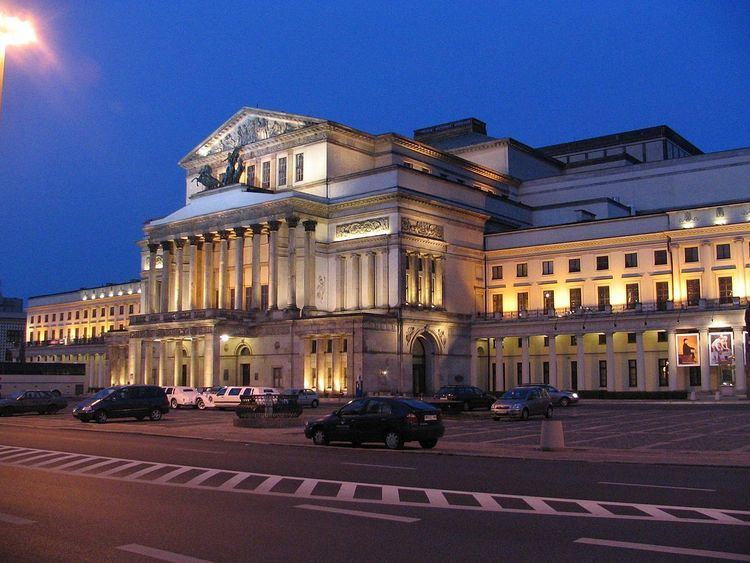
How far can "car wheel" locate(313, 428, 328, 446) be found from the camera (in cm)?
2928

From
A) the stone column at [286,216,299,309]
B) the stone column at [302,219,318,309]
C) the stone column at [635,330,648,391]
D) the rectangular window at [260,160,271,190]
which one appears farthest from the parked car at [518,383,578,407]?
the rectangular window at [260,160,271,190]

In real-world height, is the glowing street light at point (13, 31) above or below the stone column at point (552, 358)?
above

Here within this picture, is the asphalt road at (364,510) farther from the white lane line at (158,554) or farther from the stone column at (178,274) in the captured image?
the stone column at (178,274)

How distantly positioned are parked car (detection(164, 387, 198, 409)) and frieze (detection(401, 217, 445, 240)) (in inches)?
1033

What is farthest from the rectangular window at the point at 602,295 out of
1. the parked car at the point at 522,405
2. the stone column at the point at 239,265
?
the parked car at the point at 522,405

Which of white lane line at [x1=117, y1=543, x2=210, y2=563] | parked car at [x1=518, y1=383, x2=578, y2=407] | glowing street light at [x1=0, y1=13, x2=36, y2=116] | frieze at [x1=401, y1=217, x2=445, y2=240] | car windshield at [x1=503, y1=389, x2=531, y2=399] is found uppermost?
frieze at [x1=401, y1=217, x2=445, y2=240]

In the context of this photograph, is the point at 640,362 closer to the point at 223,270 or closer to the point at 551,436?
the point at 223,270

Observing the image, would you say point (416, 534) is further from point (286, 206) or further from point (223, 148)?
point (223, 148)

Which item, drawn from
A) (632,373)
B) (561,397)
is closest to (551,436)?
(561,397)

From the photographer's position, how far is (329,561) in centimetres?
1024

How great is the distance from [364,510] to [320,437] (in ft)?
51.6

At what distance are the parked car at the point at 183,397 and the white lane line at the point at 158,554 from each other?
52.5m

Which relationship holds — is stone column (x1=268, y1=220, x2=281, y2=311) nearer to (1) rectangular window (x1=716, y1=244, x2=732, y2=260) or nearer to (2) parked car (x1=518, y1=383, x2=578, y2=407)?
(2) parked car (x1=518, y1=383, x2=578, y2=407)

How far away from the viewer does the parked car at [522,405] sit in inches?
1647
